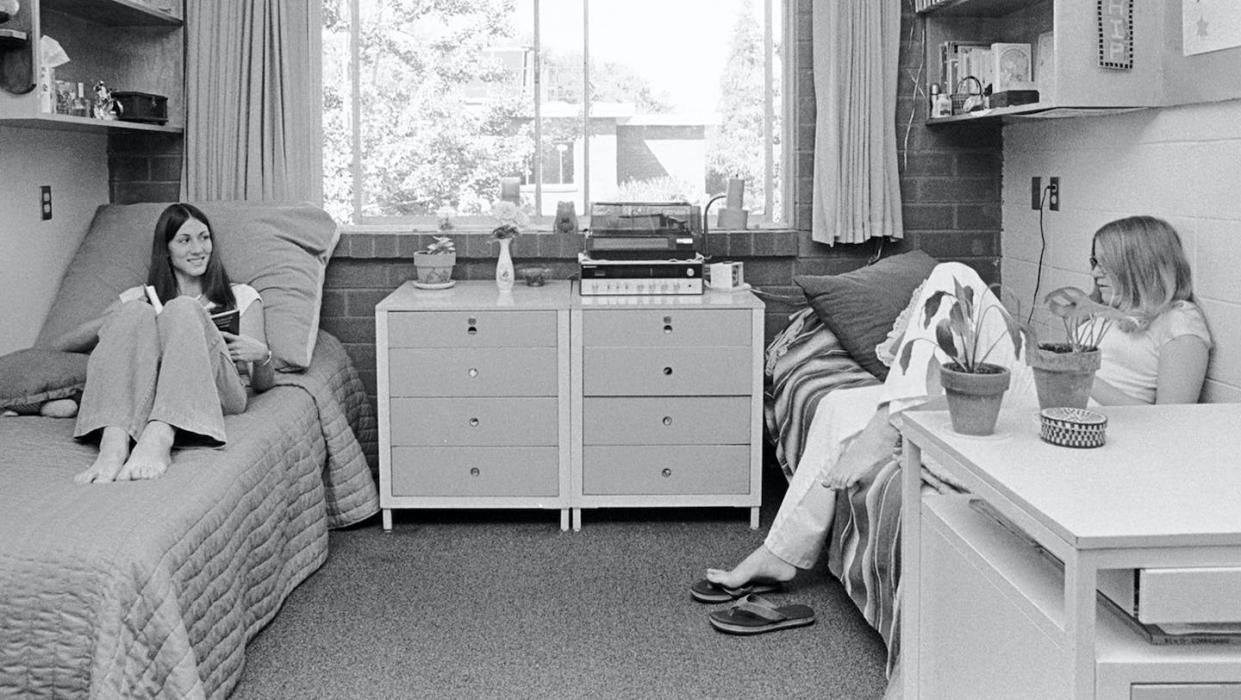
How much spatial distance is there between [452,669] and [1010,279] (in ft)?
7.96

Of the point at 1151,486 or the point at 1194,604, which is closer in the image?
the point at 1194,604

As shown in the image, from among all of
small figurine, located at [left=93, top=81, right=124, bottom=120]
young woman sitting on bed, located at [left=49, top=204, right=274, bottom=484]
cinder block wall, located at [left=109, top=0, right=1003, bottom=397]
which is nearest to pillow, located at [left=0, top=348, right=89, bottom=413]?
young woman sitting on bed, located at [left=49, top=204, right=274, bottom=484]

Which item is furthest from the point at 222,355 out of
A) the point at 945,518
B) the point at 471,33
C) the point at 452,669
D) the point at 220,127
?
the point at 945,518

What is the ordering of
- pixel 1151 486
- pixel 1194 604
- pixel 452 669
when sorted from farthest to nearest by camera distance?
pixel 452 669 → pixel 1151 486 → pixel 1194 604

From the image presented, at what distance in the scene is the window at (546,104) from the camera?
4.58m

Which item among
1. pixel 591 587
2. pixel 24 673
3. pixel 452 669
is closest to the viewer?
pixel 24 673

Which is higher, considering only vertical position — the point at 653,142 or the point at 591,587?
the point at 653,142

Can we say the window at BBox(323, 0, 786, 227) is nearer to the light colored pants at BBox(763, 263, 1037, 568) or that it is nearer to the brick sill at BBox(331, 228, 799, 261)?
the brick sill at BBox(331, 228, 799, 261)

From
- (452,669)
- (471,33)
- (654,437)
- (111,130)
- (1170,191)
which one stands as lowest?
(452,669)

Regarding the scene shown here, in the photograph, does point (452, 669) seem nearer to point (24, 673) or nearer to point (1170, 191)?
point (24, 673)

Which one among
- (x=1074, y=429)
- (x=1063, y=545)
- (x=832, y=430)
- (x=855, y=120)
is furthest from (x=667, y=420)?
(x=1063, y=545)

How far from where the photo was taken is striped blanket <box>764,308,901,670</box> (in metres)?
2.86

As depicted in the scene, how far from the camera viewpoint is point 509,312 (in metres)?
3.96

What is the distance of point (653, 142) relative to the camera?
183 inches
